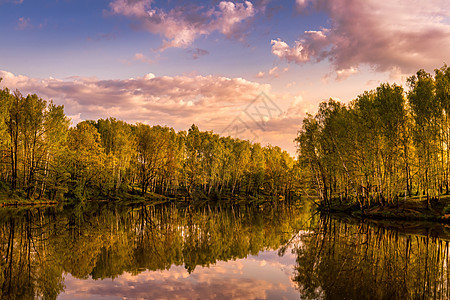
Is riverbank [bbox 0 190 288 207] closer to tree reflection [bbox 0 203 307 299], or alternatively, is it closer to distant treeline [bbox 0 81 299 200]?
distant treeline [bbox 0 81 299 200]

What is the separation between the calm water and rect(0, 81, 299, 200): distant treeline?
31.8 meters

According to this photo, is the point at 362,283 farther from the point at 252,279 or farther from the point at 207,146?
the point at 207,146

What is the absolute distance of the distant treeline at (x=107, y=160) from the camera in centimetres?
5447

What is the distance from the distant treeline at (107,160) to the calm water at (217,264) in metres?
31.8

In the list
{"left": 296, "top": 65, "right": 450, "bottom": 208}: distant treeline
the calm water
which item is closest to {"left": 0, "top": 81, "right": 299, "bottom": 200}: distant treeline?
the calm water

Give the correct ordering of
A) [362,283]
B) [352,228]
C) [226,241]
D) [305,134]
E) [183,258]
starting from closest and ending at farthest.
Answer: [362,283]
[183,258]
[226,241]
[352,228]
[305,134]

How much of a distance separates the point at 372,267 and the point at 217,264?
8.05 metres

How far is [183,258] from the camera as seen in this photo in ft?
61.1

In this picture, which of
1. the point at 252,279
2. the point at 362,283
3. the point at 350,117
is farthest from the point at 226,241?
the point at 350,117

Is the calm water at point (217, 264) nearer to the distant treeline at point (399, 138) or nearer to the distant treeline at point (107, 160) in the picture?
the distant treeline at point (399, 138)

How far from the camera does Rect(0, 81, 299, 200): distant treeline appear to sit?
5447 centimetres

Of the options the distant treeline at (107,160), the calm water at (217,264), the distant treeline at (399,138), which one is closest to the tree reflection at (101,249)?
the calm water at (217,264)

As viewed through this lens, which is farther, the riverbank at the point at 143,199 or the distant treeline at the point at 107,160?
the distant treeline at the point at 107,160

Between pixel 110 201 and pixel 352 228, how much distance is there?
175 ft
